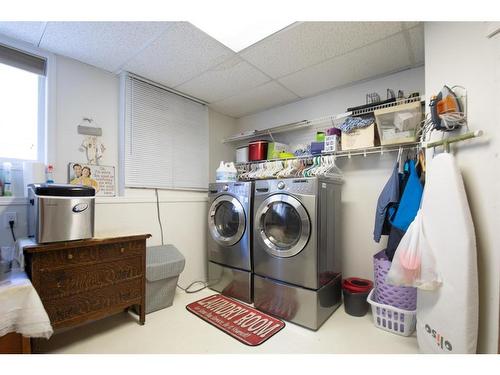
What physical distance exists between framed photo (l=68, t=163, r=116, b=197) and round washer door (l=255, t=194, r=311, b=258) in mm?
1416

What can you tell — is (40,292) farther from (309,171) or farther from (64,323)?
(309,171)

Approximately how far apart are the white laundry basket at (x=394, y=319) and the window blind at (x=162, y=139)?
2187 mm

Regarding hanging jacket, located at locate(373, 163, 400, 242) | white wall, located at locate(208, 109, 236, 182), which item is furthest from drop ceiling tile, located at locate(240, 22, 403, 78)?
white wall, located at locate(208, 109, 236, 182)

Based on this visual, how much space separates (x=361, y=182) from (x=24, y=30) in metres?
2.98

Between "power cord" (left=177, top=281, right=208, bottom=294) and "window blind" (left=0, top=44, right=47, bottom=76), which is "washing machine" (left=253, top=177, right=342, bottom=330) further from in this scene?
"window blind" (left=0, top=44, right=47, bottom=76)

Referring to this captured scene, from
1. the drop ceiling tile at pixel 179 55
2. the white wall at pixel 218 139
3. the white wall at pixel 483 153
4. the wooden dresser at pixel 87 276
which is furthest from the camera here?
the white wall at pixel 218 139

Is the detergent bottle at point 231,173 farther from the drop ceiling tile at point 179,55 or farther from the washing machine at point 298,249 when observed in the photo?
the drop ceiling tile at point 179,55

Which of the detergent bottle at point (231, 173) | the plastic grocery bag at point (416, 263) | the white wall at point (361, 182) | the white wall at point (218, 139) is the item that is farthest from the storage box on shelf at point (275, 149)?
the plastic grocery bag at point (416, 263)

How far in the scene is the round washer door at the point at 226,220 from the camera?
220 cm

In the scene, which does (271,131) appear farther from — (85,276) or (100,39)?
(85,276)

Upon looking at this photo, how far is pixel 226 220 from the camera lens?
2441 millimetres

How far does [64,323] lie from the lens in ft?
4.49

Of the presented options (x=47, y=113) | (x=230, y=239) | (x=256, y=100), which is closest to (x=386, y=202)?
(x=230, y=239)

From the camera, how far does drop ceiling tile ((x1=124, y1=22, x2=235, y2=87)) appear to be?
1.57 metres
